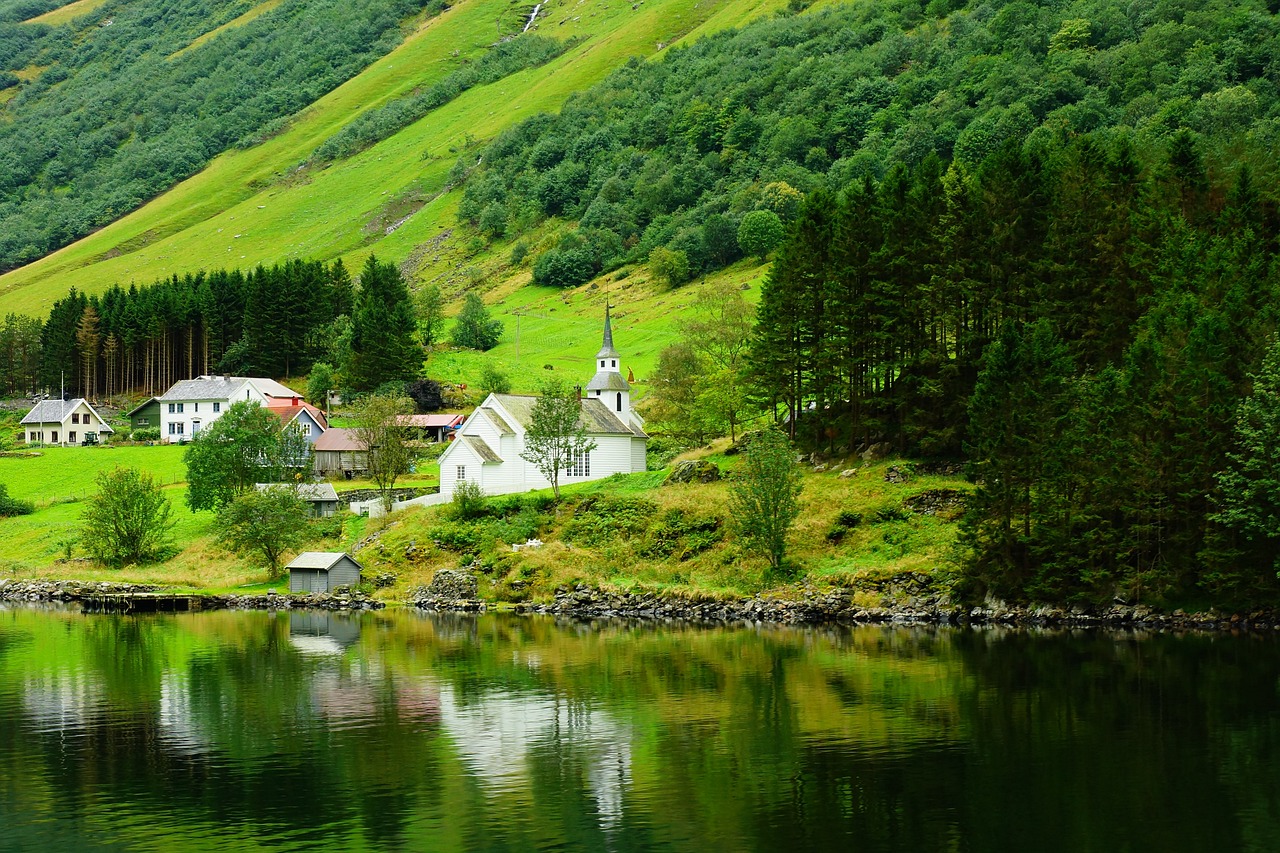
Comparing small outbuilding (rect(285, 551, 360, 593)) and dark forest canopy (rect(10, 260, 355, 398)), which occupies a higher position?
dark forest canopy (rect(10, 260, 355, 398))

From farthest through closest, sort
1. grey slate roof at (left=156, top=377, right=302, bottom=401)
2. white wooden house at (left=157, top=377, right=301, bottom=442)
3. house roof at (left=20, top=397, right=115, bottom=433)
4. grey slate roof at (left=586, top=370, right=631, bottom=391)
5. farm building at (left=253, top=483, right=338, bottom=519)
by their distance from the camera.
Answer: house roof at (left=20, top=397, right=115, bottom=433) → grey slate roof at (left=156, top=377, right=302, bottom=401) → white wooden house at (left=157, top=377, right=301, bottom=442) → grey slate roof at (left=586, top=370, right=631, bottom=391) → farm building at (left=253, top=483, right=338, bottom=519)

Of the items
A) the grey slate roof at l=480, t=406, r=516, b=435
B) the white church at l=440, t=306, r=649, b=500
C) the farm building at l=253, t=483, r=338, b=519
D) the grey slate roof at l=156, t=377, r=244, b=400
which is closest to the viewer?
the white church at l=440, t=306, r=649, b=500

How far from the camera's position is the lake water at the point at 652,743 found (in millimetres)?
33906

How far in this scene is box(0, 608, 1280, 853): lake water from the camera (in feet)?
111

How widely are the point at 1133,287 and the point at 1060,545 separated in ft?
62.8

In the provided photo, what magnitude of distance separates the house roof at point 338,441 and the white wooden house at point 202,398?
1898 cm

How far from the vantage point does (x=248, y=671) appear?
198 ft

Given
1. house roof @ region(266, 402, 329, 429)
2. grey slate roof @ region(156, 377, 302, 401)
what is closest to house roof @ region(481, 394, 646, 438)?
house roof @ region(266, 402, 329, 429)

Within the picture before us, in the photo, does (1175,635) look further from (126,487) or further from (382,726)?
(126,487)

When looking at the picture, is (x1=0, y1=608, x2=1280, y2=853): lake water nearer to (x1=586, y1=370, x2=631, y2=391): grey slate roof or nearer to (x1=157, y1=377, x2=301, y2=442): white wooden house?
(x1=586, y1=370, x2=631, y2=391): grey slate roof

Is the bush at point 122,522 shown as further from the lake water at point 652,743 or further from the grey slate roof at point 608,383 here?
the grey slate roof at point 608,383

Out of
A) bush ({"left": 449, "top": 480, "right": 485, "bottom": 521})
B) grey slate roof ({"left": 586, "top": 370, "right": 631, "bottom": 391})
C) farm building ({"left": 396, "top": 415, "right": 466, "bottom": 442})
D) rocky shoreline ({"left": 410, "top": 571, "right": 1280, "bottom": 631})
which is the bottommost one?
rocky shoreline ({"left": 410, "top": 571, "right": 1280, "bottom": 631})

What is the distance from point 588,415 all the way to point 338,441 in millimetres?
29308

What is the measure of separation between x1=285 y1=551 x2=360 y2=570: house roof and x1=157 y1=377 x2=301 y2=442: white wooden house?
172 ft
